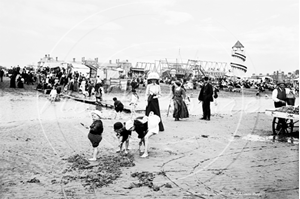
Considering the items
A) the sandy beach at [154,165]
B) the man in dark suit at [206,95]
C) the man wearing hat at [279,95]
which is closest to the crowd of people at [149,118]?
the man in dark suit at [206,95]

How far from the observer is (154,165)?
6.45 m

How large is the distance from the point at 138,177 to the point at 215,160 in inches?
83.8

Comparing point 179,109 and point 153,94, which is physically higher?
point 153,94

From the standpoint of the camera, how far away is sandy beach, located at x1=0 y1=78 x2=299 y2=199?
198 inches

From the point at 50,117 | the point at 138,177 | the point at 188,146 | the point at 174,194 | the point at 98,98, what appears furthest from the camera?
the point at 98,98

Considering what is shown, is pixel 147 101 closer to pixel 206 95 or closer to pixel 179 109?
pixel 179 109

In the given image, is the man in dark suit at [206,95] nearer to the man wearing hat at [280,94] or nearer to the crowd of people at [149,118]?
the crowd of people at [149,118]

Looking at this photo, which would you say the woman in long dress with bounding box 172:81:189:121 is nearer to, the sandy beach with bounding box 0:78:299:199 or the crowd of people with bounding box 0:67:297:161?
the crowd of people with bounding box 0:67:297:161

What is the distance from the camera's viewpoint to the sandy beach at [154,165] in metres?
5.04

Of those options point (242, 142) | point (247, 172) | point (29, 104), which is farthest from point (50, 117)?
point (247, 172)

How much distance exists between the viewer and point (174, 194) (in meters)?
4.90

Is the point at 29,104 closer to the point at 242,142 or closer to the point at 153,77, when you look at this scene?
the point at 153,77

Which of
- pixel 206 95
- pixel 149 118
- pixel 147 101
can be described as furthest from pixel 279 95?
pixel 149 118

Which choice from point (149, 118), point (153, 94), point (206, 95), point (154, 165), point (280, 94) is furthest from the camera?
point (206, 95)
